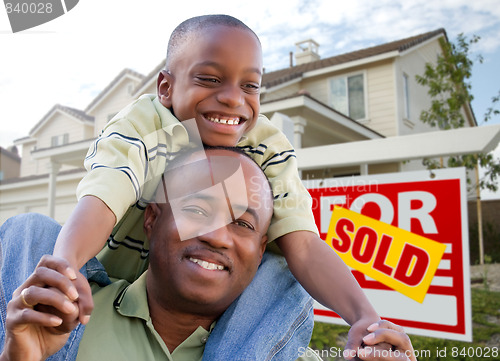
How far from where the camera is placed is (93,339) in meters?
1.34

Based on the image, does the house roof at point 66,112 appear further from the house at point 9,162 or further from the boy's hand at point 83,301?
the boy's hand at point 83,301

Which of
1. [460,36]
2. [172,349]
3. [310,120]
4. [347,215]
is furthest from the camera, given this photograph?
Answer: [460,36]

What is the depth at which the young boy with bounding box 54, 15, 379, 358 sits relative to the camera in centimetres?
127

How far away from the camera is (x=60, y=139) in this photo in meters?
18.8

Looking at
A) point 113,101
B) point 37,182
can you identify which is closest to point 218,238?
point 37,182

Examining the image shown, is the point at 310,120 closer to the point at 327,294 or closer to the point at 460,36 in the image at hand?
the point at 460,36

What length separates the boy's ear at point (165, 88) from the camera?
1612 mm

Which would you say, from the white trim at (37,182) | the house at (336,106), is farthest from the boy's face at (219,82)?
the white trim at (37,182)

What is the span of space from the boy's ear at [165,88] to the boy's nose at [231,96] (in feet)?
0.81

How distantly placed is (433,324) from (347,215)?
1.04 m

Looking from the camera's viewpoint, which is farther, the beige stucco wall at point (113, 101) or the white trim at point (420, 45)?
the beige stucco wall at point (113, 101)

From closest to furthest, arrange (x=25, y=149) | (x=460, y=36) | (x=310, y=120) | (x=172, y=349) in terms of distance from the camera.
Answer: (x=172, y=349)
(x=310, y=120)
(x=460, y=36)
(x=25, y=149)

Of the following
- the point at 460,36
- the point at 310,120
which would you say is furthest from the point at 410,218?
the point at 460,36

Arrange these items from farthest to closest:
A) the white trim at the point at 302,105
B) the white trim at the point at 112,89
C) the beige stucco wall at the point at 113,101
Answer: the beige stucco wall at the point at 113,101 < the white trim at the point at 112,89 < the white trim at the point at 302,105
